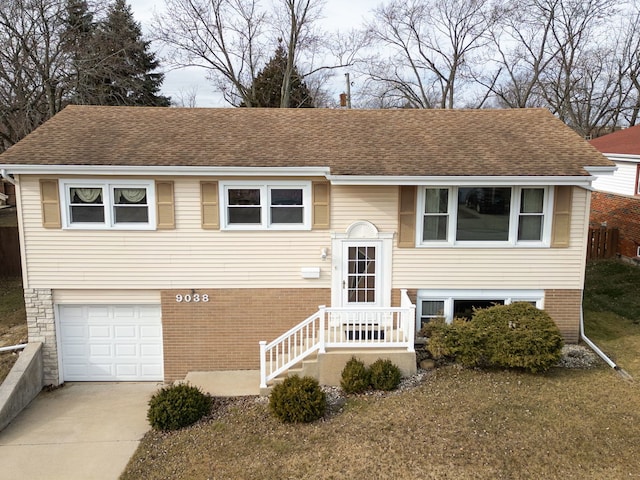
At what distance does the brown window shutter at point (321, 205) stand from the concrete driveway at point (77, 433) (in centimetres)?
567

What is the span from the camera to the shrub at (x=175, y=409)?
954cm

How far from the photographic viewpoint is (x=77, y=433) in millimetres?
9984

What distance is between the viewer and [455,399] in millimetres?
9391

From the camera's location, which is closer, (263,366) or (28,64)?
(263,366)

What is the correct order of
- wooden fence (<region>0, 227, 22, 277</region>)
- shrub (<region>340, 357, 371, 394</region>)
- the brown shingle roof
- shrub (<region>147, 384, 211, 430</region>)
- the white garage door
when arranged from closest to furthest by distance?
shrub (<region>147, 384, 211, 430</region>)
shrub (<region>340, 357, 371, 394</region>)
the brown shingle roof
the white garage door
wooden fence (<region>0, 227, 22, 277</region>)

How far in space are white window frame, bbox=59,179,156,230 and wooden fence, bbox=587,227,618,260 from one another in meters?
17.2

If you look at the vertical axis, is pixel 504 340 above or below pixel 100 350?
above

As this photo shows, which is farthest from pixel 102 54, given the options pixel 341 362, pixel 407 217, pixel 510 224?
pixel 510 224

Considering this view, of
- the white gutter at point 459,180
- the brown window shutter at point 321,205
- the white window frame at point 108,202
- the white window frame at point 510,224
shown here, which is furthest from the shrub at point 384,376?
the white window frame at point 108,202

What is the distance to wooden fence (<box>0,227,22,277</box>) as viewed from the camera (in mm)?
18766

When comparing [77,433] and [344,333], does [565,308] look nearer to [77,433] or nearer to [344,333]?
[344,333]

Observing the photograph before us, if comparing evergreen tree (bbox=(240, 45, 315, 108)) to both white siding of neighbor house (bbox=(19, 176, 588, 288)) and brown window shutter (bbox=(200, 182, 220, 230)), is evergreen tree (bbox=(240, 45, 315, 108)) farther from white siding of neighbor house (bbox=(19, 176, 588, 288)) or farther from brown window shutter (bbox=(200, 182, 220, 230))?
white siding of neighbor house (bbox=(19, 176, 588, 288))

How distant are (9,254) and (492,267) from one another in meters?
17.4

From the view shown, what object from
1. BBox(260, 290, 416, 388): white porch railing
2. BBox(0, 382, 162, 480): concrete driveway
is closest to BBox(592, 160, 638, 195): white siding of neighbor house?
BBox(260, 290, 416, 388): white porch railing
